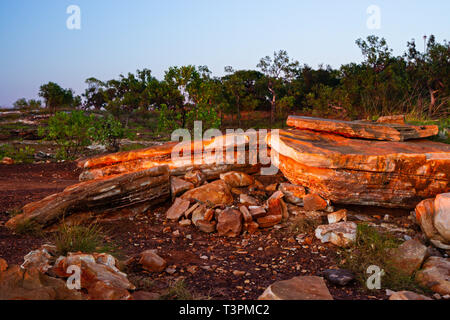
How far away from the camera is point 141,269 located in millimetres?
4137

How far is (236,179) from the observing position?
273 inches

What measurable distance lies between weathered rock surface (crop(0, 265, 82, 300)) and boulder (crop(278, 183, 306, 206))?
4.10m

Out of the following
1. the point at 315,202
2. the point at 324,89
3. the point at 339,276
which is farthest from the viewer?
the point at 324,89

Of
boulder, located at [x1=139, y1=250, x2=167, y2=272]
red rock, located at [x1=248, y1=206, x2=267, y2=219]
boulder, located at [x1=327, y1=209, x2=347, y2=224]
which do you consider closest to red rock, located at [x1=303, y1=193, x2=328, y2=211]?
boulder, located at [x1=327, y1=209, x2=347, y2=224]

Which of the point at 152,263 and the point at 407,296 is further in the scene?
the point at 152,263

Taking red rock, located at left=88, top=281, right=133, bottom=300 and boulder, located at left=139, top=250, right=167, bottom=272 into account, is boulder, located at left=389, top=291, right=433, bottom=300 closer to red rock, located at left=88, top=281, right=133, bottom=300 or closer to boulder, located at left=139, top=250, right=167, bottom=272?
red rock, located at left=88, top=281, right=133, bottom=300

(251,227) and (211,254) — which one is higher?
(251,227)

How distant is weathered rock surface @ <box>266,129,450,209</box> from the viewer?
5.35 m

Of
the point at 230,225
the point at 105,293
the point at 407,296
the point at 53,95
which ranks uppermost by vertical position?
the point at 53,95

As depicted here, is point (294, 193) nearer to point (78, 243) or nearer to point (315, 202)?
point (315, 202)

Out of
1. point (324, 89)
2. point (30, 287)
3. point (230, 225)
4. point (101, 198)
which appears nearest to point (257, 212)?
point (230, 225)

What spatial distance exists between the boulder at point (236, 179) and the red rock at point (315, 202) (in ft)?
4.92

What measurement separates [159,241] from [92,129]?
8234mm

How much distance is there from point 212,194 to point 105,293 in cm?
353
